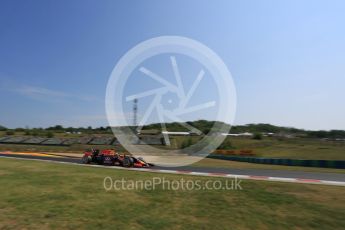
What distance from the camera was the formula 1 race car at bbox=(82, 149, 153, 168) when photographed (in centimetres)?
2183

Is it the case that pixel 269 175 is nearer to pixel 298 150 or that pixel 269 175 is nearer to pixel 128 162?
pixel 128 162

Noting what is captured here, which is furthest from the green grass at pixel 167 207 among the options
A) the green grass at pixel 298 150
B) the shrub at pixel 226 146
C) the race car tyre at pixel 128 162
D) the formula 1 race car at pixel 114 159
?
the shrub at pixel 226 146

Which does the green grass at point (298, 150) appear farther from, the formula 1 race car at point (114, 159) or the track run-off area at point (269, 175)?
the formula 1 race car at point (114, 159)

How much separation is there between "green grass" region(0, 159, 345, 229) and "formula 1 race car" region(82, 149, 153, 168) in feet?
28.5

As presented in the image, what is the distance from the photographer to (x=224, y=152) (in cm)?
5016

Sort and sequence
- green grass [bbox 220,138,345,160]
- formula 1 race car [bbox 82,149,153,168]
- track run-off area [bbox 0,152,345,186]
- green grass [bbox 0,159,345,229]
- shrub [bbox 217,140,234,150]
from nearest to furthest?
1. green grass [bbox 0,159,345,229]
2. track run-off area [bbox 0,152,345,186]
3. formula 1 race car [bbox 82,149,153,168]
4. green grass [bbox 220,138,345,160]
5. shrub [bbox 217,140,234,150]

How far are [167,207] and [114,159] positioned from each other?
13523 mm

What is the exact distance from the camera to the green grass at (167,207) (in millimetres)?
8164

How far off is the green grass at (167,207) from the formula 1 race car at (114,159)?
868cm

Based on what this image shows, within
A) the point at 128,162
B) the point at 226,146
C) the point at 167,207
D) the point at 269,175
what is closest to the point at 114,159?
the point at 128,162

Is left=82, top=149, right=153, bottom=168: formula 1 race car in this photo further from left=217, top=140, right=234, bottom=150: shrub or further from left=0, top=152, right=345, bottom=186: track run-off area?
left=217, top=140, right=234, bottom=150: shrub

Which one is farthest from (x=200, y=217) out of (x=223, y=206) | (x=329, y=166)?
(x=329, y=166)

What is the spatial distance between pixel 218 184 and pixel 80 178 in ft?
21.0

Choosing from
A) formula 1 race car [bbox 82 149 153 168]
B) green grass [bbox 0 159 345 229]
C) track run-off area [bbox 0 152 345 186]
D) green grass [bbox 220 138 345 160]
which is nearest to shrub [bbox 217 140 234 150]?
green grass [bbox 220 138 345 160]
